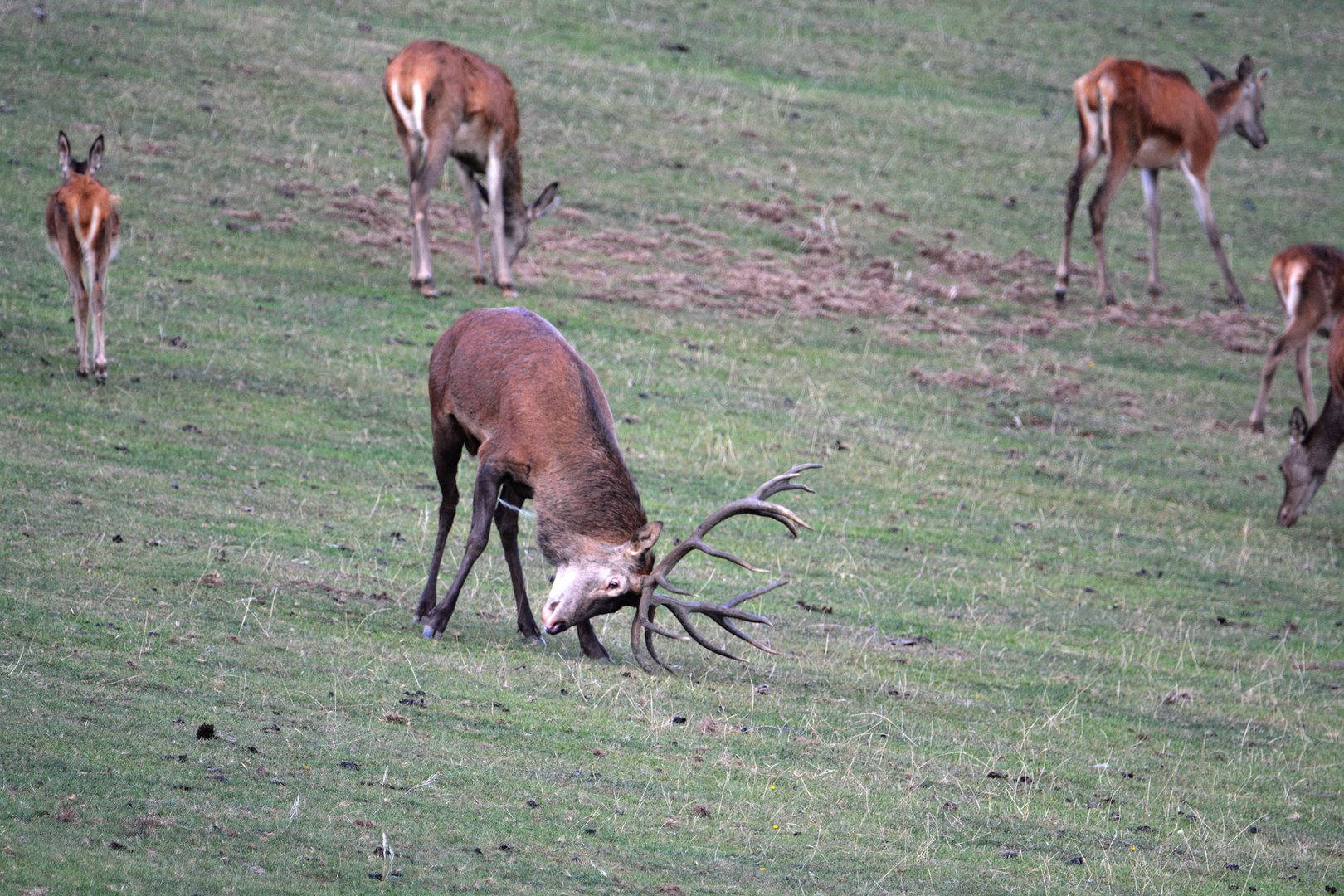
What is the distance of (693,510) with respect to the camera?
523 inches

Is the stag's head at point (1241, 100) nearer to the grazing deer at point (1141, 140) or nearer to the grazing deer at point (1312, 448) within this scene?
the grazing deer at point (1141, 140)

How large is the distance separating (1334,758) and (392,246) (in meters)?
13.0

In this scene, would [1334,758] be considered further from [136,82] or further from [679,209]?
[136,82]

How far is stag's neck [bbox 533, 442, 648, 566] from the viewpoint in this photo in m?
9.07

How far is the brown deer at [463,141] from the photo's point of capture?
714 inches

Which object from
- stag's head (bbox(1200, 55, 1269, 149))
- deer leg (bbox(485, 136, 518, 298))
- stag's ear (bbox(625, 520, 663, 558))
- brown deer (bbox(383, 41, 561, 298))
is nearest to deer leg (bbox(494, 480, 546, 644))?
stag's ear (bbox(625, 520, 663, 558))

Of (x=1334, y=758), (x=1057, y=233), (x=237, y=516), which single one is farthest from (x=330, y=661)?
(x=1057, y=233)

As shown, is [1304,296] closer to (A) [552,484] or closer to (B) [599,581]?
(A) [552,484]

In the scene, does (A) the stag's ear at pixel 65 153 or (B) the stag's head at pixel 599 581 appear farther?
(A) the stag's ear at pixel 65 153

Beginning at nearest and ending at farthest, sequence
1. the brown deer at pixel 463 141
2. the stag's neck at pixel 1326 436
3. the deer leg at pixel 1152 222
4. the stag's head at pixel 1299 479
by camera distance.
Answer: the stag's head at pixel 1299 479 < the stag's neck at pixel 1326 436 < the brown deer at pixel 463 141 < the deer leg at pixel 1152 222

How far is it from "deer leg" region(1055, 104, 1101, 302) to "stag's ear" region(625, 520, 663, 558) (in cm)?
1455

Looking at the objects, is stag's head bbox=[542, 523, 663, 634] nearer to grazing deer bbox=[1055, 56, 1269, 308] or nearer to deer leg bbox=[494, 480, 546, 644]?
deer leg bbox=[494, 480, 546, 644]

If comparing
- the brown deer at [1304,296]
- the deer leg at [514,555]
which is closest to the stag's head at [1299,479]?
the brown deer at [1304,296]

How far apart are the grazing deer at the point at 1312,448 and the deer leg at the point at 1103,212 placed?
5568 mm
